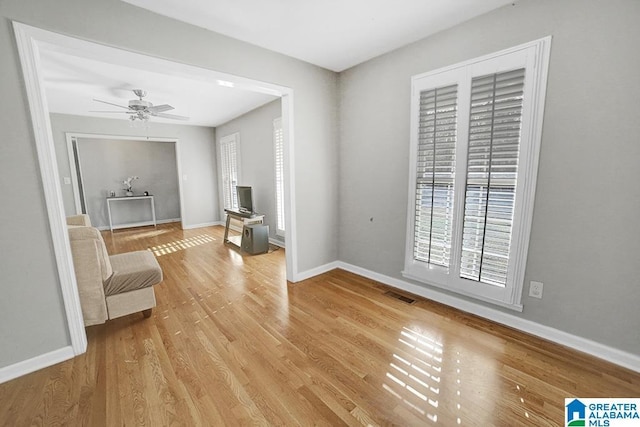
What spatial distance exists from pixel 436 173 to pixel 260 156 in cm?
344

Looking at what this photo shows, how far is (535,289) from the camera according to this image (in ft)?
6.54

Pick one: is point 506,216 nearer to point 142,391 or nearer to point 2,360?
point 142,391

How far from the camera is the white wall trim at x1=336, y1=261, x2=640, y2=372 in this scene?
1702mm

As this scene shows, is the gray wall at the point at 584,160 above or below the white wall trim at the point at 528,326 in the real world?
above

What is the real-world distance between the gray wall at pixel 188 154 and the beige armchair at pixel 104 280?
408 cm

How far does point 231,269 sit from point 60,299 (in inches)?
73.8

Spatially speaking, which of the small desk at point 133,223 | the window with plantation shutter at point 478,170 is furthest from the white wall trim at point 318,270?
the small desk at point 133,223

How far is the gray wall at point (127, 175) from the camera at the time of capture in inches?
237

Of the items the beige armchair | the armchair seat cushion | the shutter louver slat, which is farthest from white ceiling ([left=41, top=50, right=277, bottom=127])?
the shutter louver slat

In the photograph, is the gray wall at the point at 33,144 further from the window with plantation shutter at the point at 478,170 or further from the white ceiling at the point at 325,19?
the window with plantation shutter at the point at 478,170

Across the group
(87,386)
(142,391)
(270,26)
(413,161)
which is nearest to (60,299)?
(87,386)

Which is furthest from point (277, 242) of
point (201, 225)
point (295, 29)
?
point (295, 29)

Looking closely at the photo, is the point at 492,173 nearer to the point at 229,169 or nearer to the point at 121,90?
the point at 121,90

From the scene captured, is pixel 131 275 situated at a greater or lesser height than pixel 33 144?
lesser
